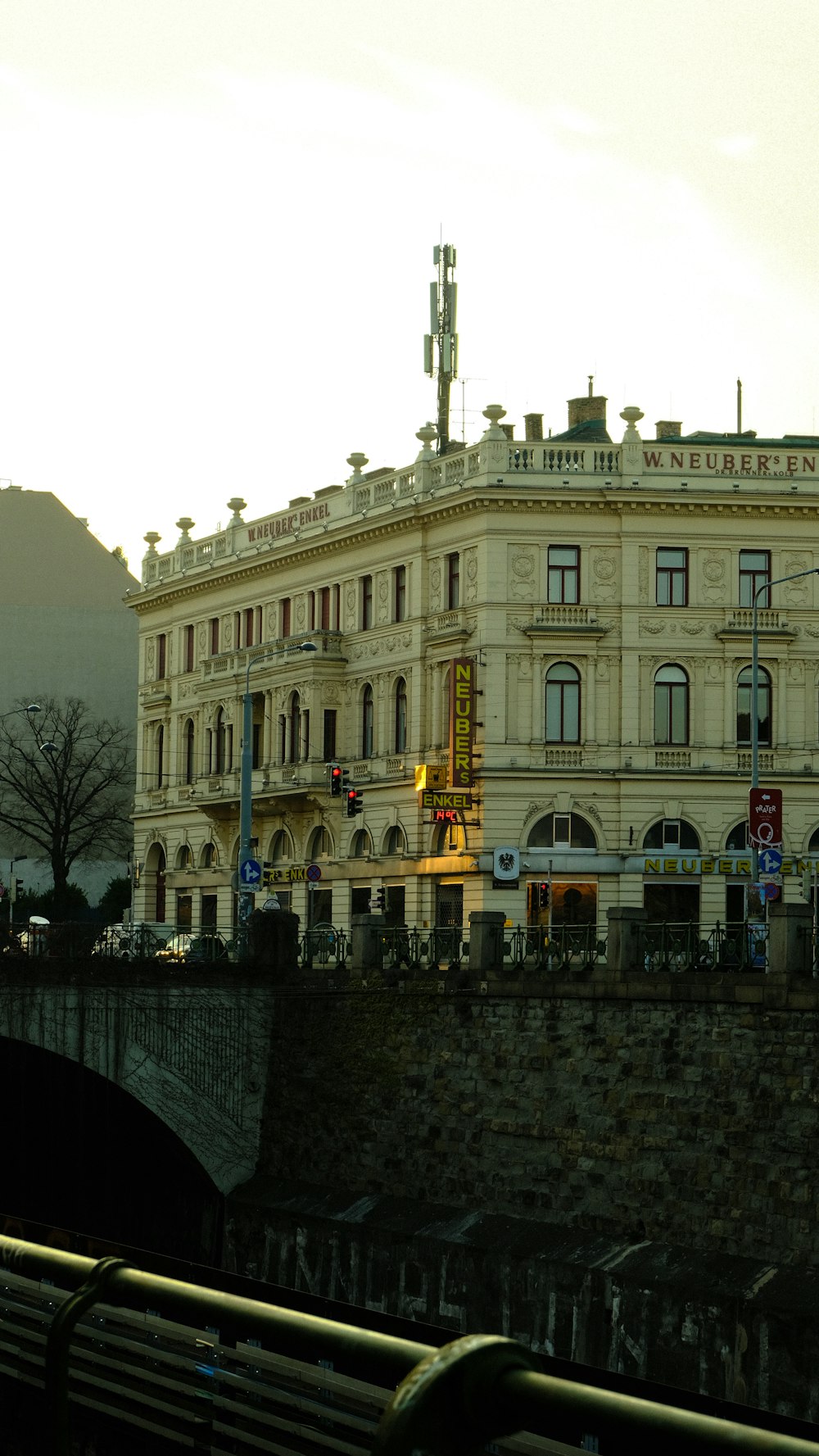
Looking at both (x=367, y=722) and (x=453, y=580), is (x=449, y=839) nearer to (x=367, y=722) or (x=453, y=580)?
(x=367, y=722)

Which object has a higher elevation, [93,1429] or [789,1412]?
[93,1429]

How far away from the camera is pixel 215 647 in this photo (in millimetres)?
77750

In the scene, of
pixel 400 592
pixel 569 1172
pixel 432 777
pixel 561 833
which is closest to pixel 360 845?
pixel 432 777

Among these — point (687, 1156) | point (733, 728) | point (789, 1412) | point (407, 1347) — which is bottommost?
point (789, 1412)

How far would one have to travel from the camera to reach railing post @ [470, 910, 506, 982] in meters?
36.7

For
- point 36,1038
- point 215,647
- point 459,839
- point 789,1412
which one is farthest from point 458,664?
point 789,1412

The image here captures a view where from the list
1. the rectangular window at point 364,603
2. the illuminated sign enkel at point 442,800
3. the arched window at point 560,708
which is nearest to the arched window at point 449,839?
the illuminated sign enkel at point 442,800

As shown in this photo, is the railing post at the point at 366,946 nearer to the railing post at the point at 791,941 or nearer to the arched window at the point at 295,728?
the railing post at the point at 791,941

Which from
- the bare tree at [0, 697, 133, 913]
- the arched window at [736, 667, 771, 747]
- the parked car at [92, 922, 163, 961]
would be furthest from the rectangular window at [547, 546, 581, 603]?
the bare tree at [0, 697, 133, 913]

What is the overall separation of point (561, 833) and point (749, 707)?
6.87m

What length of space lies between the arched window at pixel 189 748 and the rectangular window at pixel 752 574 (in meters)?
24.5

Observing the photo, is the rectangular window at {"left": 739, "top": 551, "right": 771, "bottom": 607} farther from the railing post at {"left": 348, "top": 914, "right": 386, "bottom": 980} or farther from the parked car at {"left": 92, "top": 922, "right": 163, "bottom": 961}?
the parked car at {"left": 92, "top": 922, "right": 163, "bottom": 961}

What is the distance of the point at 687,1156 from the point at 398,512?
38637 millimetres

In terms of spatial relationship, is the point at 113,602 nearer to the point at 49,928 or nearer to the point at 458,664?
the point at 458,664
